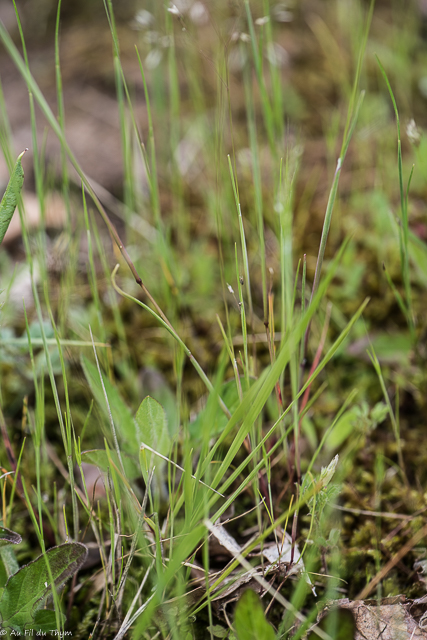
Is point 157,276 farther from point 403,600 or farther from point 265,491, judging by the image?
point 403,600

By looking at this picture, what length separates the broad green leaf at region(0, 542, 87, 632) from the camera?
77cm

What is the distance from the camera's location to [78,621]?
2.81 feet

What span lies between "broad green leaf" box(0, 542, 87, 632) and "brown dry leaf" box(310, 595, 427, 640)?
439mm

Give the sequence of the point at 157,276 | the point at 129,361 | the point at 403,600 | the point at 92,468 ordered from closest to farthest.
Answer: the point at 403,600
the point at 92,468
the point at 129,361
the point at 157,276

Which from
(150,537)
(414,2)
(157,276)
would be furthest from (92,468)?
(414,2)

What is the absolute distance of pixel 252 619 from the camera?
0.67 m

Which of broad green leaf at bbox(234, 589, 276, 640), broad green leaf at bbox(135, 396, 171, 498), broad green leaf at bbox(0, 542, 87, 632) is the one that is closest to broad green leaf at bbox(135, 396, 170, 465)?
broad green leaf at bbox(135, 396, 171, 498)

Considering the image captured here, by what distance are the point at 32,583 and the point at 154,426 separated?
0.33m

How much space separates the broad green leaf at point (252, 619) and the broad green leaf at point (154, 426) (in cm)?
32

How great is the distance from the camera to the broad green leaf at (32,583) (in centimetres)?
77

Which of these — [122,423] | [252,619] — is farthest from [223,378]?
[252,619]

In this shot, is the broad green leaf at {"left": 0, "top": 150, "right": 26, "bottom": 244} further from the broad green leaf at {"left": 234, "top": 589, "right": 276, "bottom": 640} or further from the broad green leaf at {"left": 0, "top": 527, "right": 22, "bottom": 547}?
the broad green leaf at {"left": 234, "top": 589, "right": 276, "bottom": 640}

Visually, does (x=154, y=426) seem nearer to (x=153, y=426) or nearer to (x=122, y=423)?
(x=153, y=426)

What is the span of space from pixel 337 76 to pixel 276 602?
2152 mm
